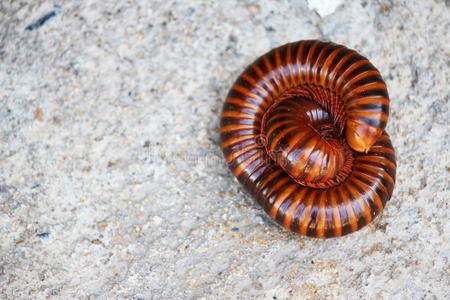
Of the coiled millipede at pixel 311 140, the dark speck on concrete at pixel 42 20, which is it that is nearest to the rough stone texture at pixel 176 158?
the dark speck on concrete at pixel 42 20

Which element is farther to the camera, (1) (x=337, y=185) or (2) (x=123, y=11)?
(2) (x=123, y=11)

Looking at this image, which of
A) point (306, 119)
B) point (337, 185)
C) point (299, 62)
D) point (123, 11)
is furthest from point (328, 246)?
point (123, 11)

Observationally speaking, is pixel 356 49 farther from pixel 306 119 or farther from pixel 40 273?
pixel 40 273

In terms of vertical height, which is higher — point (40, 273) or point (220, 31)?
point (220, 31)

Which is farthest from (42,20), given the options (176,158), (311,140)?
(311,140)

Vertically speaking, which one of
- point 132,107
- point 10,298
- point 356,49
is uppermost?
point 356,49

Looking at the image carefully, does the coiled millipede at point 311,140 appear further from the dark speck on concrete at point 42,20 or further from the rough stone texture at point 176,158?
the dark speck on concrete at point 42,20
